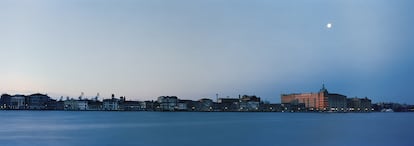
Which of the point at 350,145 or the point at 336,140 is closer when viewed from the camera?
the point at 350,145

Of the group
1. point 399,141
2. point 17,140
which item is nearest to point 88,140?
point 17,140

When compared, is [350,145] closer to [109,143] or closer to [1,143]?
[109,143]

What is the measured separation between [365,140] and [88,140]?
26.7m

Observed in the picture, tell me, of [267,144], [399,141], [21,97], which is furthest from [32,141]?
[21,97]

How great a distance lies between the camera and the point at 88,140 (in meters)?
45.9

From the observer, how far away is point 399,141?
4441cm

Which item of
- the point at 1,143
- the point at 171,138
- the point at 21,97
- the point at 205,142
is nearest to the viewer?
the point at 1,143

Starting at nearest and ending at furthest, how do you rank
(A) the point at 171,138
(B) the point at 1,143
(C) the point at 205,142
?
(B) the point at 1,143 < (C) the point at 205,142 < (A) the point at 171,138

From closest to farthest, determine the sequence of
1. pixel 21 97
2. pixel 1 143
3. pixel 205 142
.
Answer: pixel 1 143 < pixel 205 142 < pixel 21 97

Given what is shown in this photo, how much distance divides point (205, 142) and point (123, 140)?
7.95 metres

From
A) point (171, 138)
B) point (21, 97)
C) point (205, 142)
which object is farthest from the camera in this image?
point (21, 97)

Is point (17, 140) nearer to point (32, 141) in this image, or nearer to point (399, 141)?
point (32, 141)

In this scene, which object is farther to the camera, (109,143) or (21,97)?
(21,97)

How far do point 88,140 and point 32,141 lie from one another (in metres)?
5.11
